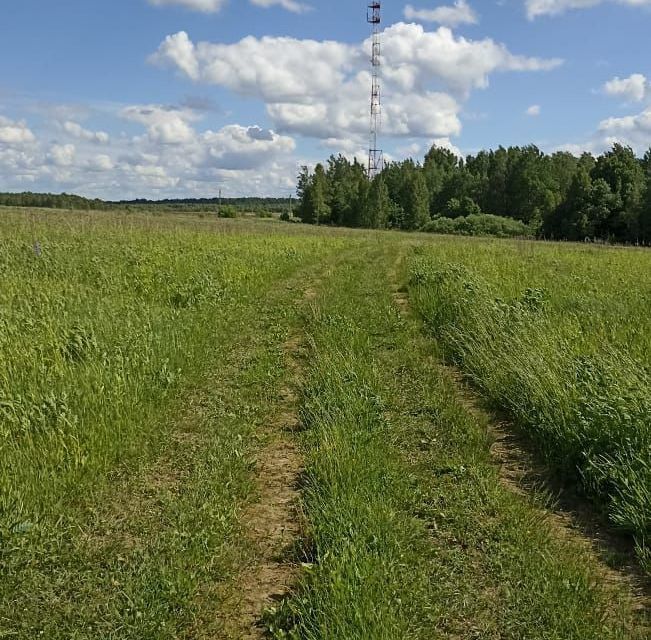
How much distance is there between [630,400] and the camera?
471 centimetres

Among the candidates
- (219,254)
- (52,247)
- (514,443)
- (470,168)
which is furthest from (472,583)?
(470,168)

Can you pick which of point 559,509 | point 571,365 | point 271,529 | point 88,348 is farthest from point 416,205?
point 271,529

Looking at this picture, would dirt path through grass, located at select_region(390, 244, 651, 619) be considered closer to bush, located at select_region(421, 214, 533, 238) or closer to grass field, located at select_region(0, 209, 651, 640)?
grass field, located at select_region(0, 209, 651, 640)

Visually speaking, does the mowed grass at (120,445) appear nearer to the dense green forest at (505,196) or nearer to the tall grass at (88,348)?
the tall grass at (88,348)

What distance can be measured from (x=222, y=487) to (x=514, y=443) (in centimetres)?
→ 274

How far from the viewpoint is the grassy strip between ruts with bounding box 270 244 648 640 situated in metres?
2.81

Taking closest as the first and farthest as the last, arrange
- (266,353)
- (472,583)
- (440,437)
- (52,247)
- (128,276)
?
(472,583) → (440,437) → (266,353) → (128,276) → (52,247)

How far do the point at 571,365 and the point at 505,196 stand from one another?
85027 mm

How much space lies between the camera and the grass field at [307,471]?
2912 millimetres

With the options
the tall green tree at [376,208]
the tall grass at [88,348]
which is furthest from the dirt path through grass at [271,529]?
the tall green tree at [376,208]

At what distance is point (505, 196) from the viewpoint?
278 ft

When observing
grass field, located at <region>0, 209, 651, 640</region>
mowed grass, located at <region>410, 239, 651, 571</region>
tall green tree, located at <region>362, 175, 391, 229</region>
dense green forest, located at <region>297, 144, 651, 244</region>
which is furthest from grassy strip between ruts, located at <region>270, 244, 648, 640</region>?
tall green tree, located at <region>362, 175, 391, 229</region>

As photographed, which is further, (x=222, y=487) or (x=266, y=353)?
(x=266, y=353)

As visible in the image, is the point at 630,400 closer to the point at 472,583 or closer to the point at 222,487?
the point at 472,583
